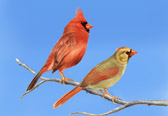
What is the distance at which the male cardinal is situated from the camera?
5.16 feet

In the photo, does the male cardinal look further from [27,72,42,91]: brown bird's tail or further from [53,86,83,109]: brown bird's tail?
[53,86,83,109]: brown bird's tail

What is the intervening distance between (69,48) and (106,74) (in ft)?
0.87

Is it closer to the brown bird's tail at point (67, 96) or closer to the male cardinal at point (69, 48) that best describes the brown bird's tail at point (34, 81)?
the male cardinal at point (69, 48)

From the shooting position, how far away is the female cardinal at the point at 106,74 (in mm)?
1448

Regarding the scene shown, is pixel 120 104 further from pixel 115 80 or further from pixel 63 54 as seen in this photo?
pixel 63 54

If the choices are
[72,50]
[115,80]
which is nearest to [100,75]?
[115,80]

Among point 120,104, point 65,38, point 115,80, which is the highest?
point 65,38

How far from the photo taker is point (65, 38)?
163cm

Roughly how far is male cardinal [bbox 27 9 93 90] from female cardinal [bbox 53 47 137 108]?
0.15 m

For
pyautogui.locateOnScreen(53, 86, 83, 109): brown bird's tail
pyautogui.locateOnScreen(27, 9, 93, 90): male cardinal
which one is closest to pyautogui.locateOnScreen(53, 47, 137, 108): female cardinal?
pyautogui.locateOnScreen(53, 86, 83, 109): brown bird's tail

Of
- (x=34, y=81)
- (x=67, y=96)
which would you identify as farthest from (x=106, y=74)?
(x=34, y=81)

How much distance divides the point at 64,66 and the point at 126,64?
0.34 m

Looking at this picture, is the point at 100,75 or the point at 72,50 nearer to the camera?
the point at 100,75

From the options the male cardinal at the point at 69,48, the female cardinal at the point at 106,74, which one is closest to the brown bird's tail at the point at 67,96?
the female cardinal at the point at 106,74
